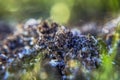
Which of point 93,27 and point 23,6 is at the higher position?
point 23,6

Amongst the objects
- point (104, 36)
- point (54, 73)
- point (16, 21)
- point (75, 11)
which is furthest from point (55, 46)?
point (16, 21)

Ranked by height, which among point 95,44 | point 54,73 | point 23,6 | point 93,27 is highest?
point 23,6

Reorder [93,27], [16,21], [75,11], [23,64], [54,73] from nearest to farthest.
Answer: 1. [54,73]
2. [23,64]
3. [93,27]
4. [75,11]
5. [16,21]

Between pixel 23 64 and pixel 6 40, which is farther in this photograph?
pixel 6 40

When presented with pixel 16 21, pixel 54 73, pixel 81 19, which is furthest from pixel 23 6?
pixel 54 73

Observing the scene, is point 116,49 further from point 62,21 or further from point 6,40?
point 6,40

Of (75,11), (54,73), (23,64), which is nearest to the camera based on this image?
(54,73)

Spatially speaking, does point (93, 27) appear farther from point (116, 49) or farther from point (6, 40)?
point (6, 40)
